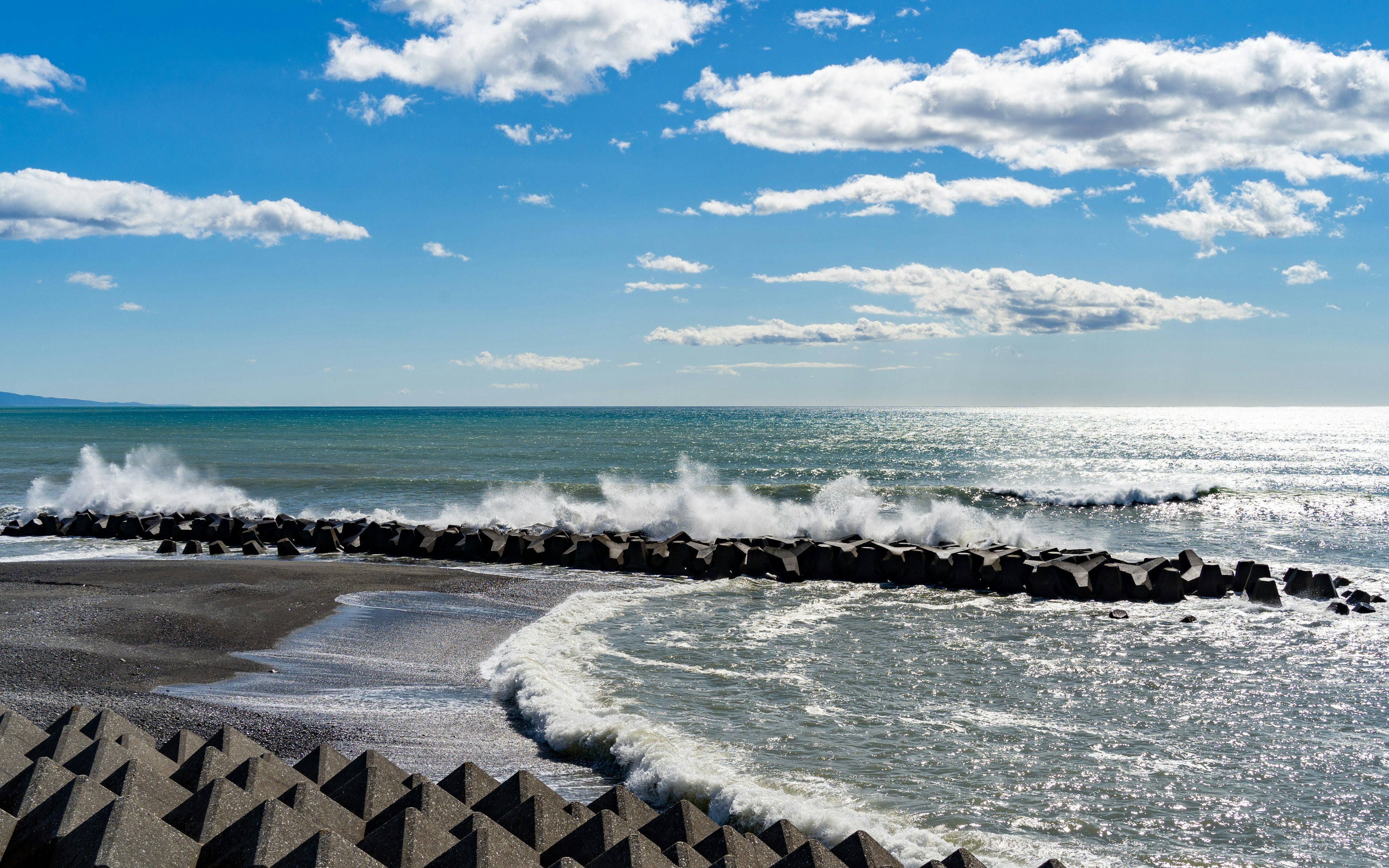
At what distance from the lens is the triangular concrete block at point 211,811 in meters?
3.85

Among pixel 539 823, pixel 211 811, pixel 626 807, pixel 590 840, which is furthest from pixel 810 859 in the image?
pixel 211 811

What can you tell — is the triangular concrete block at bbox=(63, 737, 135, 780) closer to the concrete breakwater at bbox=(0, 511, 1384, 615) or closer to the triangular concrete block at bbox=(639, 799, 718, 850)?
the triangular concrete block at bbox=(639, 799, 718, 850)

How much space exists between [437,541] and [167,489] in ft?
44.0

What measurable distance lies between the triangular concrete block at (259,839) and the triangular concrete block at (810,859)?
189cm

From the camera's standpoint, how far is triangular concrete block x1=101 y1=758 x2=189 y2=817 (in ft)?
13.3

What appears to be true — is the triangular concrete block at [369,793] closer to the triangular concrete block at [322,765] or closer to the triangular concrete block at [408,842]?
the triangular concrete block at [322,765]

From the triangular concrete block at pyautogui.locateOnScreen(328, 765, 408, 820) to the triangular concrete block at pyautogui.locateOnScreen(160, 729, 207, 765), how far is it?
0.96 meters

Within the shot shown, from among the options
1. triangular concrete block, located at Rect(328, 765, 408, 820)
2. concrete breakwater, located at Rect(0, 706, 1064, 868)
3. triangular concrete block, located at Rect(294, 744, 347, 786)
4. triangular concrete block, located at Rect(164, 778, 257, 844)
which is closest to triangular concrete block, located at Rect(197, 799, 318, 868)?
concrete breakwater, located at Rect(0, 706, 1064, 868)

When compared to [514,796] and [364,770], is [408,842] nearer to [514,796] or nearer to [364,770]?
[514,796]

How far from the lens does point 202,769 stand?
461cm

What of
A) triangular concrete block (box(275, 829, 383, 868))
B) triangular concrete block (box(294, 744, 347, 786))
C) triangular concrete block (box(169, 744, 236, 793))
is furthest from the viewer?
triangular concrete block (box(294, 744, 347, 786))

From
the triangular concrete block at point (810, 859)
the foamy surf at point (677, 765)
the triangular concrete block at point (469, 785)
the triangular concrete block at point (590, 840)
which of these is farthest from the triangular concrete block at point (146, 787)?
the foamy surf at point (677, 765)

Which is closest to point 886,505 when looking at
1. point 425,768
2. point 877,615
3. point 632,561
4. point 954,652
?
point 632,561

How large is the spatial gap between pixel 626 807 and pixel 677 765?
2586 millimetres
